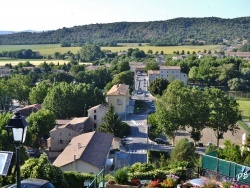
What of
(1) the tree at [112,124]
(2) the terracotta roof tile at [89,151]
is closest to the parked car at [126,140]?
(1) the tree at [112,124]

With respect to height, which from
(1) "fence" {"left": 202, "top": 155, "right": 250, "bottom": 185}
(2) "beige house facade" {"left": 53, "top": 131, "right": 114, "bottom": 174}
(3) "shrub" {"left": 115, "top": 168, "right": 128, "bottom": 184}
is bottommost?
(2) "beige house facade" {"left": 53, "top": 131, "right": 114, "bottom": 174}

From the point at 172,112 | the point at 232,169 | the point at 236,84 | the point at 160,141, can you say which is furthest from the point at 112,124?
the point at 236,84

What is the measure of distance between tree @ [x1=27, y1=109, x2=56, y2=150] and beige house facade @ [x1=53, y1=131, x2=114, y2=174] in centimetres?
650

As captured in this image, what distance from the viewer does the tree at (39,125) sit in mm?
36969

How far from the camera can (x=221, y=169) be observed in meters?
17.4

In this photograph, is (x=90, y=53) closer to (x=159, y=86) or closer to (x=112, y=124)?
(x=159, y=86)

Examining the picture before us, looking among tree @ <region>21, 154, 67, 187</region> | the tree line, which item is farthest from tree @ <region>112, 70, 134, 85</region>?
tree @ <region>21, 154, 67, 187</region>

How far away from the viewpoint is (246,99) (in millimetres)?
73938

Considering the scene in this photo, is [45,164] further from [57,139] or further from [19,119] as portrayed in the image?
[57,139]

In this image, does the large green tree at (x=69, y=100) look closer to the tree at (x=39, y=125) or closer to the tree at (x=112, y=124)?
the tree at (x=39, y=125)

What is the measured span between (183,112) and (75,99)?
18.2m

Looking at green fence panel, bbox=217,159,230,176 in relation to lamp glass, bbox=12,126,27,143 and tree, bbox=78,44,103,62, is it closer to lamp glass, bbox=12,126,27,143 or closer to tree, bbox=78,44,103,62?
lamp glass, bbox=12,126,27,143

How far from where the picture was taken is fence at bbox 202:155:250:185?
16.2m

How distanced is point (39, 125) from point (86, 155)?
12.5 m
